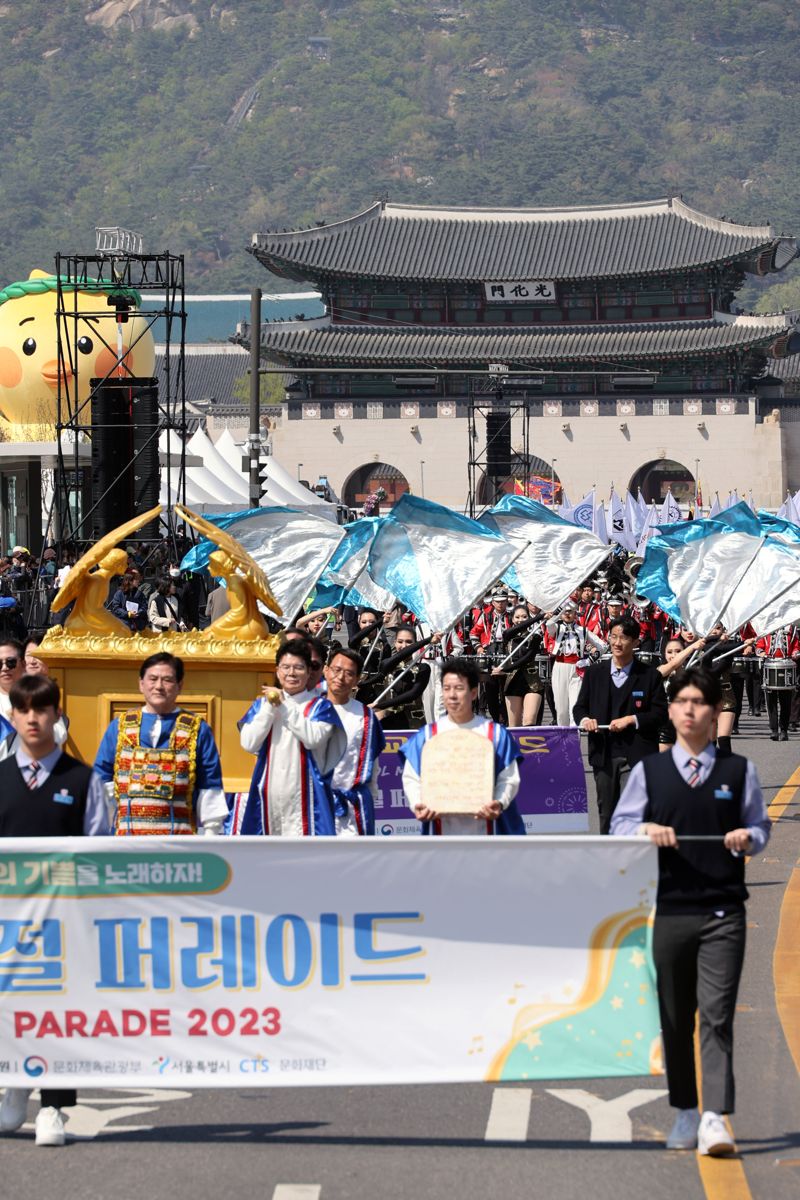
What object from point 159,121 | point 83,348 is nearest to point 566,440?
point 83,348

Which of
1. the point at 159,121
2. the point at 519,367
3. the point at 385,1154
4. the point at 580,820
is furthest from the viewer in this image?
the point at 159,121

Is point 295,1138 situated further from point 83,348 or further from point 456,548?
point 83,348

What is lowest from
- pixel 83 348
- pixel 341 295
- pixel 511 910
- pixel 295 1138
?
pixel 295 1138

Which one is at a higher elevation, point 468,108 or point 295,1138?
point 468,108

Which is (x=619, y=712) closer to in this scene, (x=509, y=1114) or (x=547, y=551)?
(x=509, y=1114)

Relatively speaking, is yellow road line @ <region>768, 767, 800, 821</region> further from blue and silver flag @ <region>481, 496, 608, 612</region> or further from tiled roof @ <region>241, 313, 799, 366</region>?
tiled roof @ <region>241, 313, 799, 366</region>

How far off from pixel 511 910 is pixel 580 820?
5.77 metres

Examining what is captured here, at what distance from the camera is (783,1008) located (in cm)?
779

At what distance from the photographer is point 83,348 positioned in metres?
34.2

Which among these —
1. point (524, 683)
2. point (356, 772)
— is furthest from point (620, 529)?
point (356, 772)

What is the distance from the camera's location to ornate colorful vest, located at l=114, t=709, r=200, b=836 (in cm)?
726

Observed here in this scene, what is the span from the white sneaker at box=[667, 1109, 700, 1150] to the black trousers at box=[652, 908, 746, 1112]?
1.0 inches

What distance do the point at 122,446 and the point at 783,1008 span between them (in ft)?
64.3

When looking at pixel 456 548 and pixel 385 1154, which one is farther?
pixel 456 548
